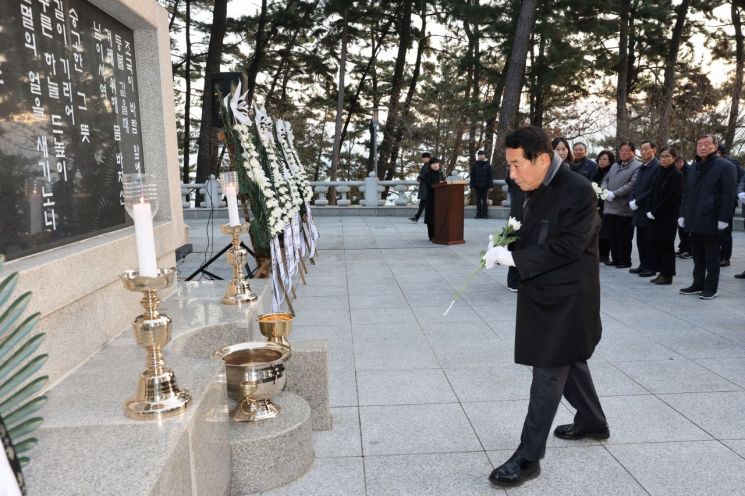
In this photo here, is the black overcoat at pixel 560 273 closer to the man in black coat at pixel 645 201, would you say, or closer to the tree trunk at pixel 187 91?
the man in black coat at pixel 645 201

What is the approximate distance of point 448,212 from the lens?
1070 cm

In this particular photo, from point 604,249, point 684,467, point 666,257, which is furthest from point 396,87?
point 684,467

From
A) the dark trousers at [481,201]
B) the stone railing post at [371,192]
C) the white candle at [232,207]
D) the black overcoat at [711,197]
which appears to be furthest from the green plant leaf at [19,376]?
the stone railing post at [371,192]

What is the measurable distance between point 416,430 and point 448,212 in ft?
25.1

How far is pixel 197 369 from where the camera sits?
2510 millimetres

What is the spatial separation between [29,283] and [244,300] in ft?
5.28

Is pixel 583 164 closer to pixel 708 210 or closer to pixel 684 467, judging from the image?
pixel 708 210

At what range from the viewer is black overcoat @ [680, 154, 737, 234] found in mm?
6348

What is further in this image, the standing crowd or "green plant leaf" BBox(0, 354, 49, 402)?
the standing crowd

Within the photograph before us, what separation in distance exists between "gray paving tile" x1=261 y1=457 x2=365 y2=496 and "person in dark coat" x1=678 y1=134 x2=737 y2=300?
16.9 feet

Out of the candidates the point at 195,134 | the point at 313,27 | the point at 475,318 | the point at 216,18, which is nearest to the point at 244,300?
the point at 475,318

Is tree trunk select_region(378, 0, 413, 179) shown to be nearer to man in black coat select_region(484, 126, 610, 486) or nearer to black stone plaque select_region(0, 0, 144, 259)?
black stone plaque select_region(0, 0, 144, 259)

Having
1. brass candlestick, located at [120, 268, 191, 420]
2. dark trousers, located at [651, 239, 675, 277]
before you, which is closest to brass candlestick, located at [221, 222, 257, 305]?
brass candlestick, located at [120, 268, 191, 420]

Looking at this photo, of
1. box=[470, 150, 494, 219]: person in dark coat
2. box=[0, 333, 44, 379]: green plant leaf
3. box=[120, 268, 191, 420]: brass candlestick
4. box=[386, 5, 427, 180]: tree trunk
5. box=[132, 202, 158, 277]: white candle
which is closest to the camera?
box=[0, 333, 44, 379]: green plant leaf
